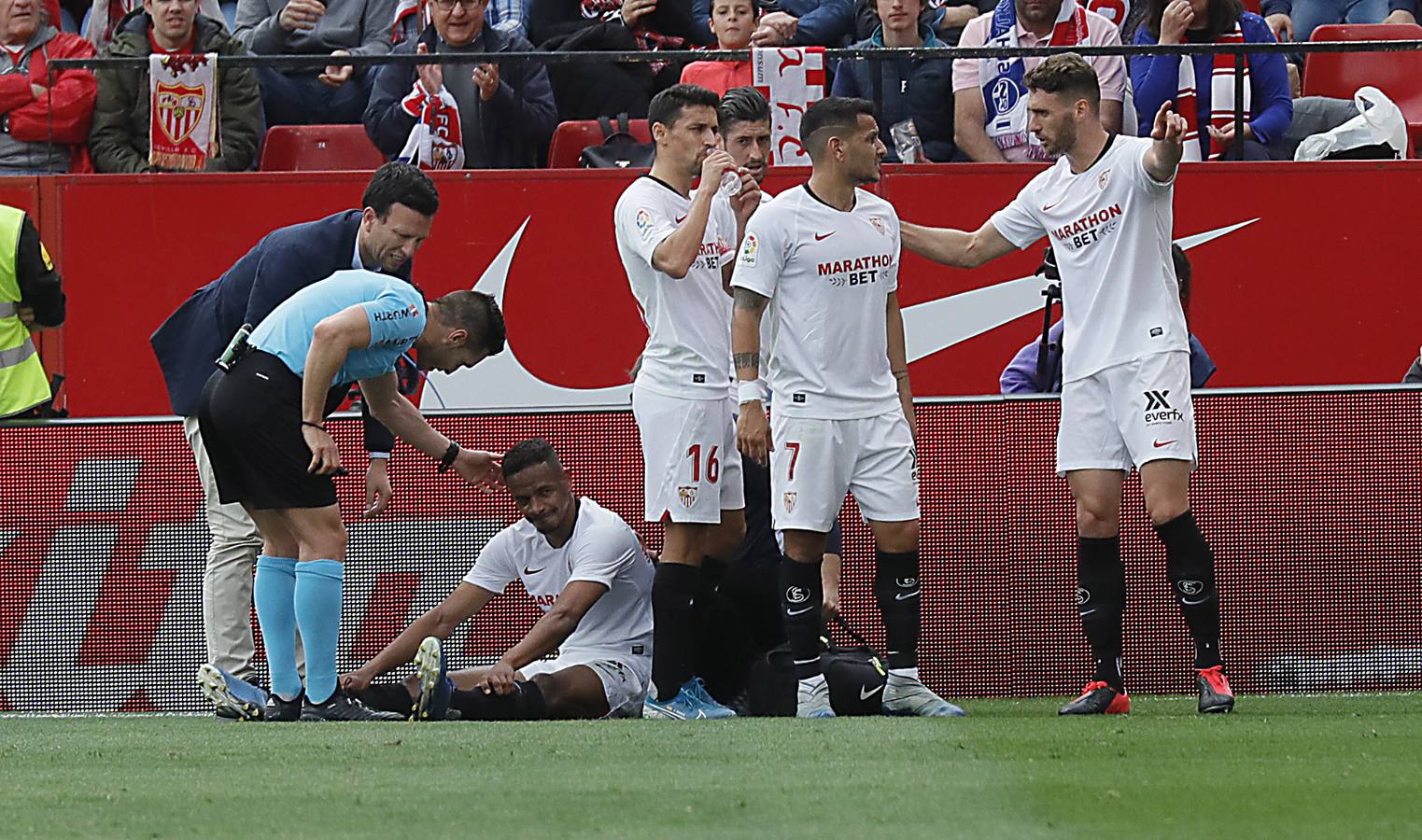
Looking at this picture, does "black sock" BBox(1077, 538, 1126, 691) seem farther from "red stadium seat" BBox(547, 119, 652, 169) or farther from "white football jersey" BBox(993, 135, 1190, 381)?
"red stadium seat" BBox(547, 119, 652, 169)

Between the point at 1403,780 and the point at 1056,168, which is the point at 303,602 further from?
the point at 1403,780

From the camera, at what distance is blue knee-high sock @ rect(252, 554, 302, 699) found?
7.03m

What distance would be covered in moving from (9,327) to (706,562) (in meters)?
3.48

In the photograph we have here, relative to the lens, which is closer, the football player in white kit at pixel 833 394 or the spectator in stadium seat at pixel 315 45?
the football player in white kit at pixel 833 394

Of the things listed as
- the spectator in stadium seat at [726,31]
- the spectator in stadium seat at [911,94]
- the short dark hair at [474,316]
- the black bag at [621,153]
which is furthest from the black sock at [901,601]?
the spectator in stadium seat at [726,31]

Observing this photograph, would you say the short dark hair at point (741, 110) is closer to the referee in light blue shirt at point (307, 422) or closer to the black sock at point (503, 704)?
the referee in light blue shirt at point (307, 422)

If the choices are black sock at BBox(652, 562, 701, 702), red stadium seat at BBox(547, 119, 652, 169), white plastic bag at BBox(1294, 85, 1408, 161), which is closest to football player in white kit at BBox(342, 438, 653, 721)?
black sock at BBox(652, 562, 701, 702)

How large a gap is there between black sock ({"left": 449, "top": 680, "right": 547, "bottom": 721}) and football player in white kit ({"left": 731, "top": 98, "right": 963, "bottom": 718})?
3.81 ft

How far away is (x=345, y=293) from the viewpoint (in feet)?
22.5

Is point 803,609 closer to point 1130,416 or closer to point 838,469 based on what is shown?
point 838,469

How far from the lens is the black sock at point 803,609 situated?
7.10 meters

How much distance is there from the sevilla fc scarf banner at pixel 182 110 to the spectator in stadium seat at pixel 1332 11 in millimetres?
6340

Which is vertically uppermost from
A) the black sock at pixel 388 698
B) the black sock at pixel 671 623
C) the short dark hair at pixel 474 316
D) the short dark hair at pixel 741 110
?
the short dark hair at pixel 741 110

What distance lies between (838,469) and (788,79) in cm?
319
